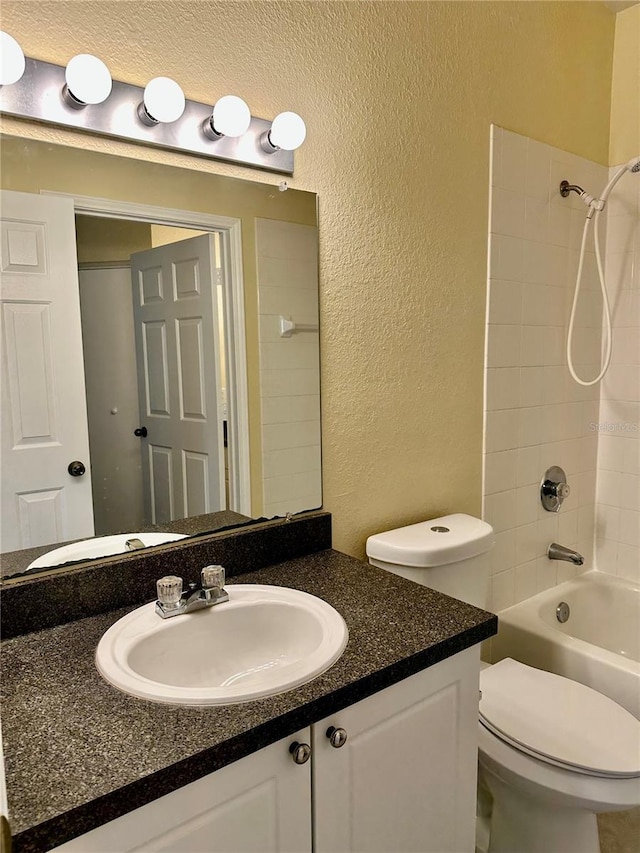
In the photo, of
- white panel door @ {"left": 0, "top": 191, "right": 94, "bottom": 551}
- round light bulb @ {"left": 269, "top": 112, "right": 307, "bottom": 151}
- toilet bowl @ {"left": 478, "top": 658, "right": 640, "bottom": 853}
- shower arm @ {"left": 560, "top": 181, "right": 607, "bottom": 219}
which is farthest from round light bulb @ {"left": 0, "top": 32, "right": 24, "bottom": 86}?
shower arm @ {"left": 560, "top": 181, "right": 607, "bottom": 219}

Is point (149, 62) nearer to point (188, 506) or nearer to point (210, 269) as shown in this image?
point (210, 269)

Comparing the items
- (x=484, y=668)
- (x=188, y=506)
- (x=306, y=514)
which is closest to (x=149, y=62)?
(x=188, y=506)

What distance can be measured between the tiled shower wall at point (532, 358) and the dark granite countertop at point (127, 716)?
97 centimetres

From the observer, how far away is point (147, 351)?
129 centimetres

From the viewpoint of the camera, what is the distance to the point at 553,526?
232 cm

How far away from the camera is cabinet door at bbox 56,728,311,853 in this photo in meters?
0.77

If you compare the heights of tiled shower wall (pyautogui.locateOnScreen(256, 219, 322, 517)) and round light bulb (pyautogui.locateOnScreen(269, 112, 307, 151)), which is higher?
round light bulb (pyautogui.locateOnScreen(269, 112, 307, 151))

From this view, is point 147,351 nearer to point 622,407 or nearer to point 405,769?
point 405,769

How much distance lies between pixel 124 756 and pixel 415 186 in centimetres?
155

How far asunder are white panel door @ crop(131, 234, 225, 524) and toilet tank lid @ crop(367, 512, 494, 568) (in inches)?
18.8

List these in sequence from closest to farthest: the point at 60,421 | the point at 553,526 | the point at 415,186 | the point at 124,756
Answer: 1. the point at 124,756
2. the point at 60,421
3. the point at 415,186
4. the point at 553,526

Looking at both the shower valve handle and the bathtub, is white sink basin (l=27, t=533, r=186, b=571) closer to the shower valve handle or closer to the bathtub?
the bathtub

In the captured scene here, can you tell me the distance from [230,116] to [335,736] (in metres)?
1.22

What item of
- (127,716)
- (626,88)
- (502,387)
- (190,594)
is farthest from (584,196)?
(127,716)
